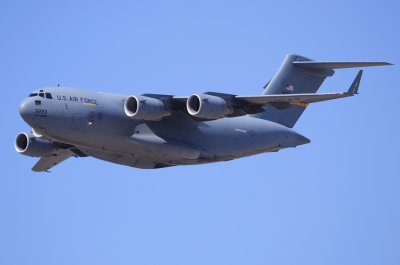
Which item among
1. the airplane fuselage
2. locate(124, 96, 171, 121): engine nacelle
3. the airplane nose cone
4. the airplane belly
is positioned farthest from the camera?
the airplane nose cone

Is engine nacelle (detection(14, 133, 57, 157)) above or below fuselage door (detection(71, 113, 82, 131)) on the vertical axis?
below

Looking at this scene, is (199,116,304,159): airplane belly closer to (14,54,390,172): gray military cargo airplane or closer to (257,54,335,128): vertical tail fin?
(14,54,390,172): gray military cargo airplane

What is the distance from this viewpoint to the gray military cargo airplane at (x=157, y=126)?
20.8 metres

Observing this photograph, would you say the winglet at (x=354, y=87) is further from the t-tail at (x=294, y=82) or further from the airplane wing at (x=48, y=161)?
the airplane wing at (x=48, y=161)

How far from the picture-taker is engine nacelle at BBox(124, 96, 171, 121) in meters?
21.0

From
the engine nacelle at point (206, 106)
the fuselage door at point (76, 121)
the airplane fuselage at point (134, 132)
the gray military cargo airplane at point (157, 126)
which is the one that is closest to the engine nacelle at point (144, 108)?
the gray military cargo airplane at point (157, 126)

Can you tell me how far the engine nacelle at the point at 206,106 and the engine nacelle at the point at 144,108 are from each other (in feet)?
2.33

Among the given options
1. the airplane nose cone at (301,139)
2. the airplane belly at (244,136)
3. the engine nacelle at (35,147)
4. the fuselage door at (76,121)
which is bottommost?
the airplane nose cone at (301,139)

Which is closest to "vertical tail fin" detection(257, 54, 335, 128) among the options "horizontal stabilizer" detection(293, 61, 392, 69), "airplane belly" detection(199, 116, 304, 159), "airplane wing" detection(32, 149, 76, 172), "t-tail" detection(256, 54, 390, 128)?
"t-tail" detection(256, 54, 390, 128)

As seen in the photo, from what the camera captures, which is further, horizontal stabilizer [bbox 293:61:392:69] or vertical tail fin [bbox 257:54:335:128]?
vertical tail fin [bbox 257:54:335:128]

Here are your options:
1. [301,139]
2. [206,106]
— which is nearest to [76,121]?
[206,106]

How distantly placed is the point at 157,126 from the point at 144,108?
1.04 m

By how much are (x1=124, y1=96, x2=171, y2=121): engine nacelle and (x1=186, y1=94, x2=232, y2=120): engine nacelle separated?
0.71 m

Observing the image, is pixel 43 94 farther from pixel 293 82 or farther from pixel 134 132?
pixel 293 82
